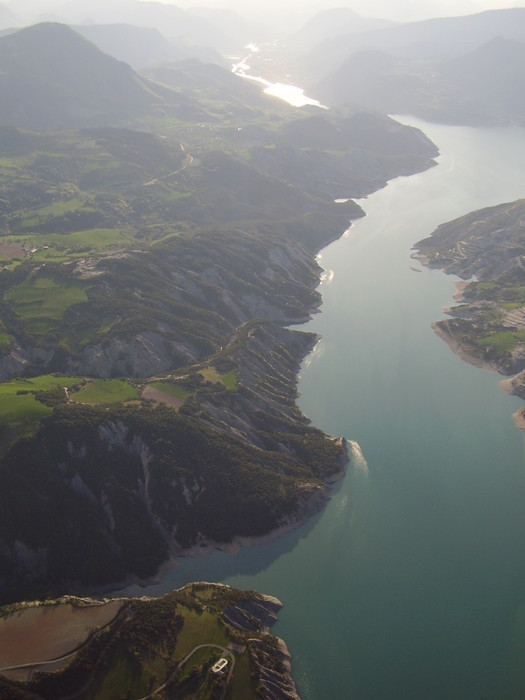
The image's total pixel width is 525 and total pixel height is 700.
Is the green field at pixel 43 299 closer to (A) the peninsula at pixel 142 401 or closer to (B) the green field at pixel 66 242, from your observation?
(A) the peninsula at pixel 142 401

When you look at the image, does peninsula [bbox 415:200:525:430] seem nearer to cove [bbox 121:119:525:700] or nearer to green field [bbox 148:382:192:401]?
cove [bbox 121:119:525:700]

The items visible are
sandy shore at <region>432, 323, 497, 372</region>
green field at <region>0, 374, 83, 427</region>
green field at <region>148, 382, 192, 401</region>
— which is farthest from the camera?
sandy shore at <region>432, 323, 497, 372</region>

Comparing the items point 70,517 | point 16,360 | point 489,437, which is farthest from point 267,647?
point 16,360

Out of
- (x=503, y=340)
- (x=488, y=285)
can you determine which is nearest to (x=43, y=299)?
(x=503, y=340)

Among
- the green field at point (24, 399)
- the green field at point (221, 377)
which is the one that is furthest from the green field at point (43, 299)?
Answer: the green field at point (221, 377)

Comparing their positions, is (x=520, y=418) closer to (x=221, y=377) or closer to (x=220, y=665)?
(x=221, y=377)

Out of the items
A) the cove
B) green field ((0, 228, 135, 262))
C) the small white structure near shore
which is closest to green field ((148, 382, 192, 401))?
the cove
